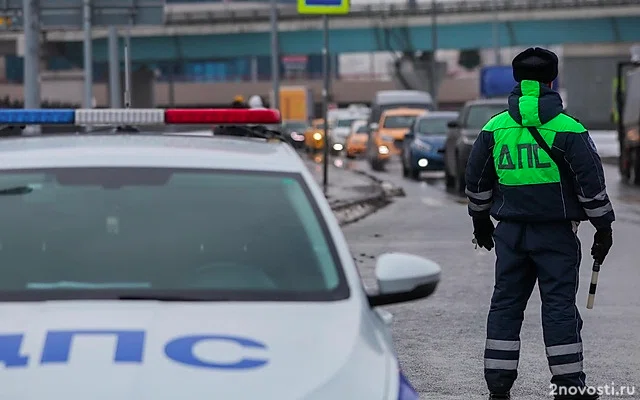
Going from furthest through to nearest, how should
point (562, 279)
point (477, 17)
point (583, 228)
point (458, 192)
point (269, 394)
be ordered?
point (477, 17), point (458, 192), point (583, 228), point (562, 279), point (269, 394)

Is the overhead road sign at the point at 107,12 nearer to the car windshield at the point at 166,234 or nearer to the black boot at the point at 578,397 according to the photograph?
the black boot at the point at 578,397

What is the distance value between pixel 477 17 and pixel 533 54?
236 feet

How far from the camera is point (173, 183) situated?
17.4 ft

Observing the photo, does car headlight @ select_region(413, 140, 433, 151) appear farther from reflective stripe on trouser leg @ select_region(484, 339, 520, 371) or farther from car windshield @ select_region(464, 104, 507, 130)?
Answer: reflective stripe on trouser leg @ select_region(484, 339, 520, 371)

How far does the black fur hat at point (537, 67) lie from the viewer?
289 inches

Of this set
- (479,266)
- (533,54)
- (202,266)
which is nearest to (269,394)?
(202,266)

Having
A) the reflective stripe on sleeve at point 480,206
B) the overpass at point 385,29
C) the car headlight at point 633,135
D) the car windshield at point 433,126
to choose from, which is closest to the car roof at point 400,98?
the car windshield at point 433,126

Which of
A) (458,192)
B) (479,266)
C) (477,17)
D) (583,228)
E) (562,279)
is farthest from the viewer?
(477,17)

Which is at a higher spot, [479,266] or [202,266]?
[202,266]

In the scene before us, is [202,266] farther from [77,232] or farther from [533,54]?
[533,54]

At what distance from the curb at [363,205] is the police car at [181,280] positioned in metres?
15.2

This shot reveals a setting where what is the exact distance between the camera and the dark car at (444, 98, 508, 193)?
1083 inches

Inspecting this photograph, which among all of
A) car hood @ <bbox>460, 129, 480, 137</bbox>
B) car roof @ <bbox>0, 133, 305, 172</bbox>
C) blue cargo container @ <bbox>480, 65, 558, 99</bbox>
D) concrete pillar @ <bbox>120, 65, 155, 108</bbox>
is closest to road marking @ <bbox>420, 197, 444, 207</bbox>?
car hood @ <bbox>460, 129, 480, 137</bbox>

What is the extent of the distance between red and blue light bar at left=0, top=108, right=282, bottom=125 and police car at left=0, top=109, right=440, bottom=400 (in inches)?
21.2
